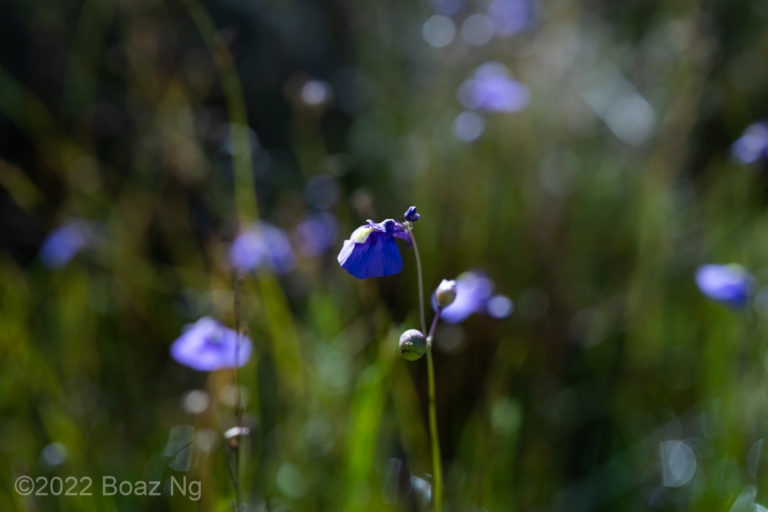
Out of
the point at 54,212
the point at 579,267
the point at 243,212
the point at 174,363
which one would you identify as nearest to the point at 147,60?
the point at 54,212

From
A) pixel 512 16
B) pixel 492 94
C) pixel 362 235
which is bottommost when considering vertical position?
pixel 362 235

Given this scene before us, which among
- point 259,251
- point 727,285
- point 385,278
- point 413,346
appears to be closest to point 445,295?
point 413,346

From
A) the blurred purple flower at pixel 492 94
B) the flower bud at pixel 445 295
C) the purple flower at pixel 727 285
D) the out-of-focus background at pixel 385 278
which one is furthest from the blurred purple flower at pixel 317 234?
the flower bud at pixel 445 295

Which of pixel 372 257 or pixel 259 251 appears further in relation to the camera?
pixel 259 251

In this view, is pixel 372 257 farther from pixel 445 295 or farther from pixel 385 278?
pixel 385 278

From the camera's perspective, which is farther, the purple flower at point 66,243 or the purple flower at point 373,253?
the purple flower at point 66,243

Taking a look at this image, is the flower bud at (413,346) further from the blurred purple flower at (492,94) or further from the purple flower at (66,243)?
the purple flower at (66,243)

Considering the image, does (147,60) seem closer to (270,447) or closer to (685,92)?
(270,447)
